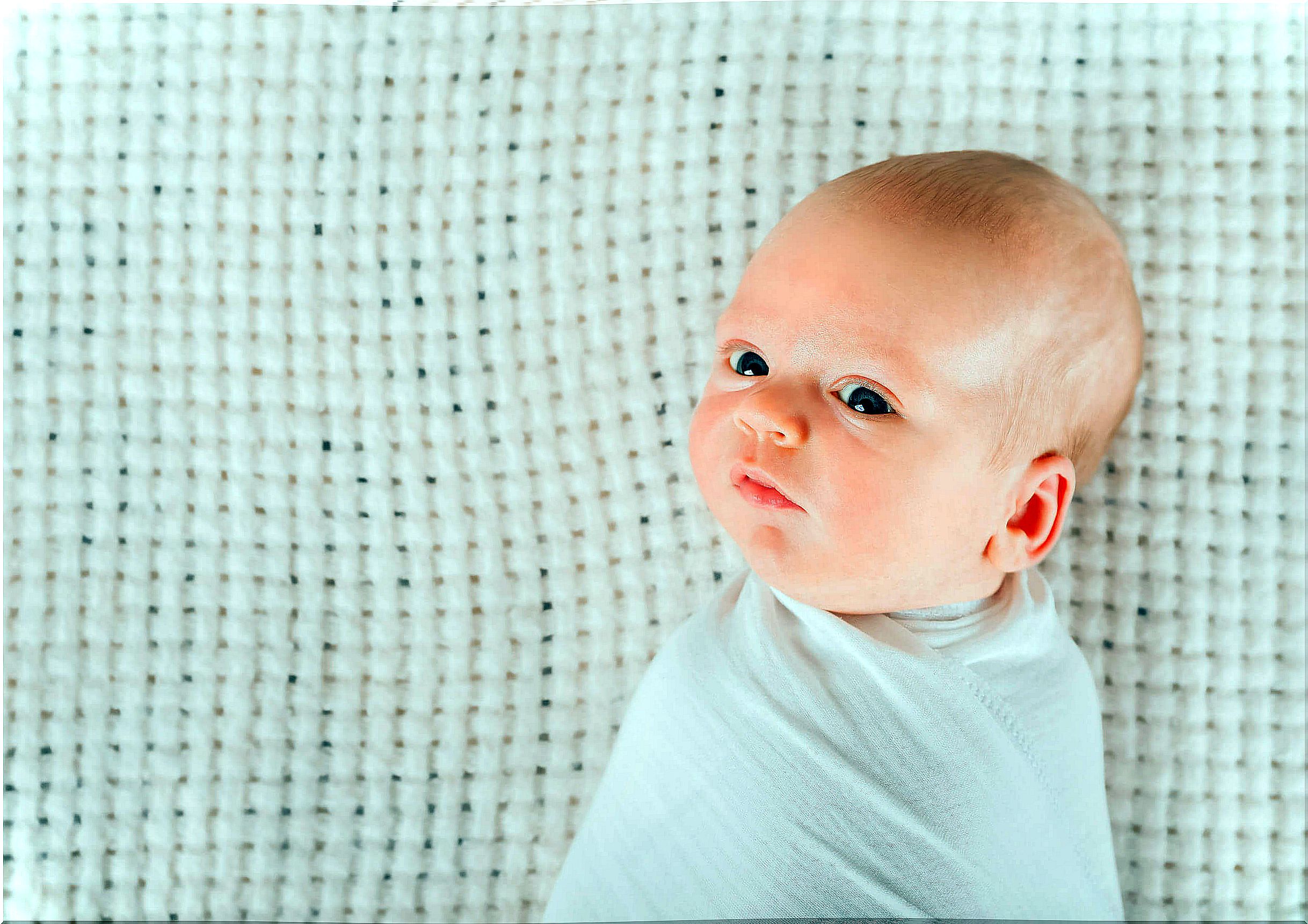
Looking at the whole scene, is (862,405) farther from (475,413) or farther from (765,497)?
(475,413)

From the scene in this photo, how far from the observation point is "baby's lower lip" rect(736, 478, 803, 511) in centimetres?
56

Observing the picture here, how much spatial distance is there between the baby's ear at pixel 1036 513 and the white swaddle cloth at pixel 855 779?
66 millimetres

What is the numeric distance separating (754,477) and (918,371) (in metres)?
0.11

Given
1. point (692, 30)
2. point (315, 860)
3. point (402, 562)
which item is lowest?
point (315, 860)

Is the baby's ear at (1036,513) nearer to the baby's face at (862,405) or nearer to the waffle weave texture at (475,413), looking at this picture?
the baby's face at (862,405)

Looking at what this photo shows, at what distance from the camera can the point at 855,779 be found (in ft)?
1.94

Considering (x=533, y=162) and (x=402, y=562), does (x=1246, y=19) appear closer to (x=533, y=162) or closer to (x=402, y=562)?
(x=533, y=162)

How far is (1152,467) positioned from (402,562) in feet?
1.99

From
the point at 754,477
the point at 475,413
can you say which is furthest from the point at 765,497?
the point at 475,413

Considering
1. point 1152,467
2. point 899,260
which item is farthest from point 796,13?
point 1152,467

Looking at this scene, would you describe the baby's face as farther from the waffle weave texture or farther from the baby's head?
the waffle weave texture

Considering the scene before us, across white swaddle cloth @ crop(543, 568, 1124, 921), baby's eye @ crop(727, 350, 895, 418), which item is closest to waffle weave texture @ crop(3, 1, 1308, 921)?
white swaddle cloth @ crop(543, 568, 1124, 921)

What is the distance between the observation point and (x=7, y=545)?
77cm

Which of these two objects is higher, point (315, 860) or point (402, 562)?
point (402, 562)
